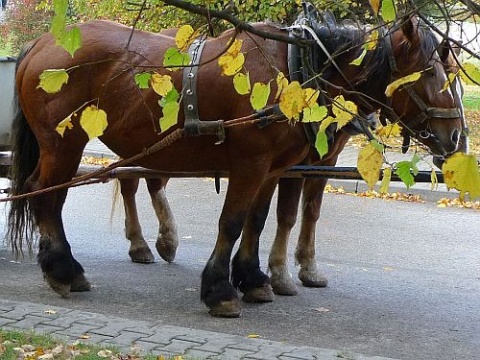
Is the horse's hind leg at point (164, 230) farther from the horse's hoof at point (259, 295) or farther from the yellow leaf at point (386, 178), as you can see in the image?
the yellow leaf at point (386, 178)

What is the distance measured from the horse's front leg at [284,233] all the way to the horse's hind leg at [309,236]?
185 millimetres

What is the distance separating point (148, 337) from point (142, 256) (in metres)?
2.58

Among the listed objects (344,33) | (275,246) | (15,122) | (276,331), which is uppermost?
(344,33)

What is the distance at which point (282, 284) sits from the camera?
6.62 m

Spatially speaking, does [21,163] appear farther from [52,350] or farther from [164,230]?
[52,350]

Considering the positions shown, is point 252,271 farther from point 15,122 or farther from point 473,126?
point 473,126

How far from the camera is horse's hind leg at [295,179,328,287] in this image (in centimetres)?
693

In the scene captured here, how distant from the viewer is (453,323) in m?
6.00

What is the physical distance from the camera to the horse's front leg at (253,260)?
6309mm

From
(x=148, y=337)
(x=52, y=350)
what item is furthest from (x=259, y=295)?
(x=52, y=350)

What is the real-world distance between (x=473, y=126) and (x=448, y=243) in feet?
32.4

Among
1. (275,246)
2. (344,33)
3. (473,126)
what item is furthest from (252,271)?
(473,126)

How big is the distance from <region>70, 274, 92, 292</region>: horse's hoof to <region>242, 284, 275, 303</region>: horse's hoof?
1098 mm

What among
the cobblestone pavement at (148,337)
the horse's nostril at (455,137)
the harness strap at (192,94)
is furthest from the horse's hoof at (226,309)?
the horse's nostril at (455,137)
